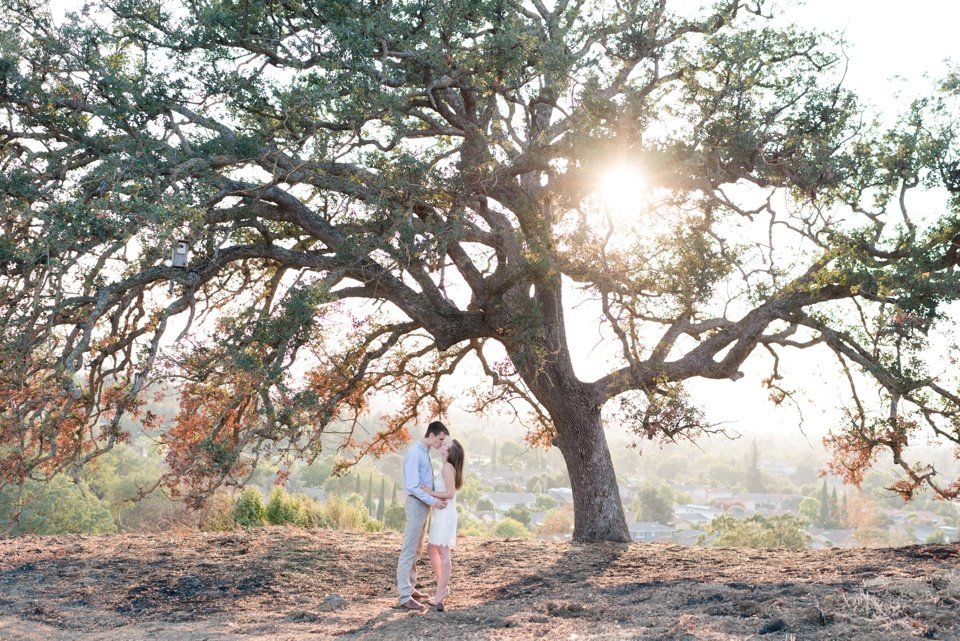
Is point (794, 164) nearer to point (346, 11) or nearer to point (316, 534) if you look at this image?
point (346, 11)

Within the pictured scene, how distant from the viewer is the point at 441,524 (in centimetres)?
636

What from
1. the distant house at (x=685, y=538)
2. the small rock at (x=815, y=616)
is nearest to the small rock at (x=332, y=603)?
→ the small rock at (x=815, y=616)

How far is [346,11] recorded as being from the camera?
7.59 m

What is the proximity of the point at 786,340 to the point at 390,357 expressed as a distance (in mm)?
5307

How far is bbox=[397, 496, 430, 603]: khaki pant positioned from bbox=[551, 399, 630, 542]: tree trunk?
4.35m

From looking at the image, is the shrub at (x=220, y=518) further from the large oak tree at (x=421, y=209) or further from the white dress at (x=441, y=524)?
the white dress at (x=441, y=524)

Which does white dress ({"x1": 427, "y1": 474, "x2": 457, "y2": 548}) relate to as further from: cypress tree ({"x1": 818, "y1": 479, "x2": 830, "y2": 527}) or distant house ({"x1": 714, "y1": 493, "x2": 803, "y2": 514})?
distant house ({"x1": 714, "y1": 493, "x2": 803, "y2": 514})

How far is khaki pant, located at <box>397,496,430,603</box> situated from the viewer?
21.0 ft

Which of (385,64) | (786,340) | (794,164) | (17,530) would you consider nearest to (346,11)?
(385,64)

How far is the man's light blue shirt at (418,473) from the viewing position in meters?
6.25

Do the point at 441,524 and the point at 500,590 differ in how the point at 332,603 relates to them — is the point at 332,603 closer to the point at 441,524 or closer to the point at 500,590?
the point at 441,524

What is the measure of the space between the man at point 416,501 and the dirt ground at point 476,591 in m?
0.21

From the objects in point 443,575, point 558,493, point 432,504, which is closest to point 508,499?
point 558,493

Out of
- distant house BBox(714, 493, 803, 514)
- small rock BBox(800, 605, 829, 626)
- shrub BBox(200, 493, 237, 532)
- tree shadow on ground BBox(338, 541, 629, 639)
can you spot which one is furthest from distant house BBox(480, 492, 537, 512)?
small rock BBox(800, 605, 829, 626)
